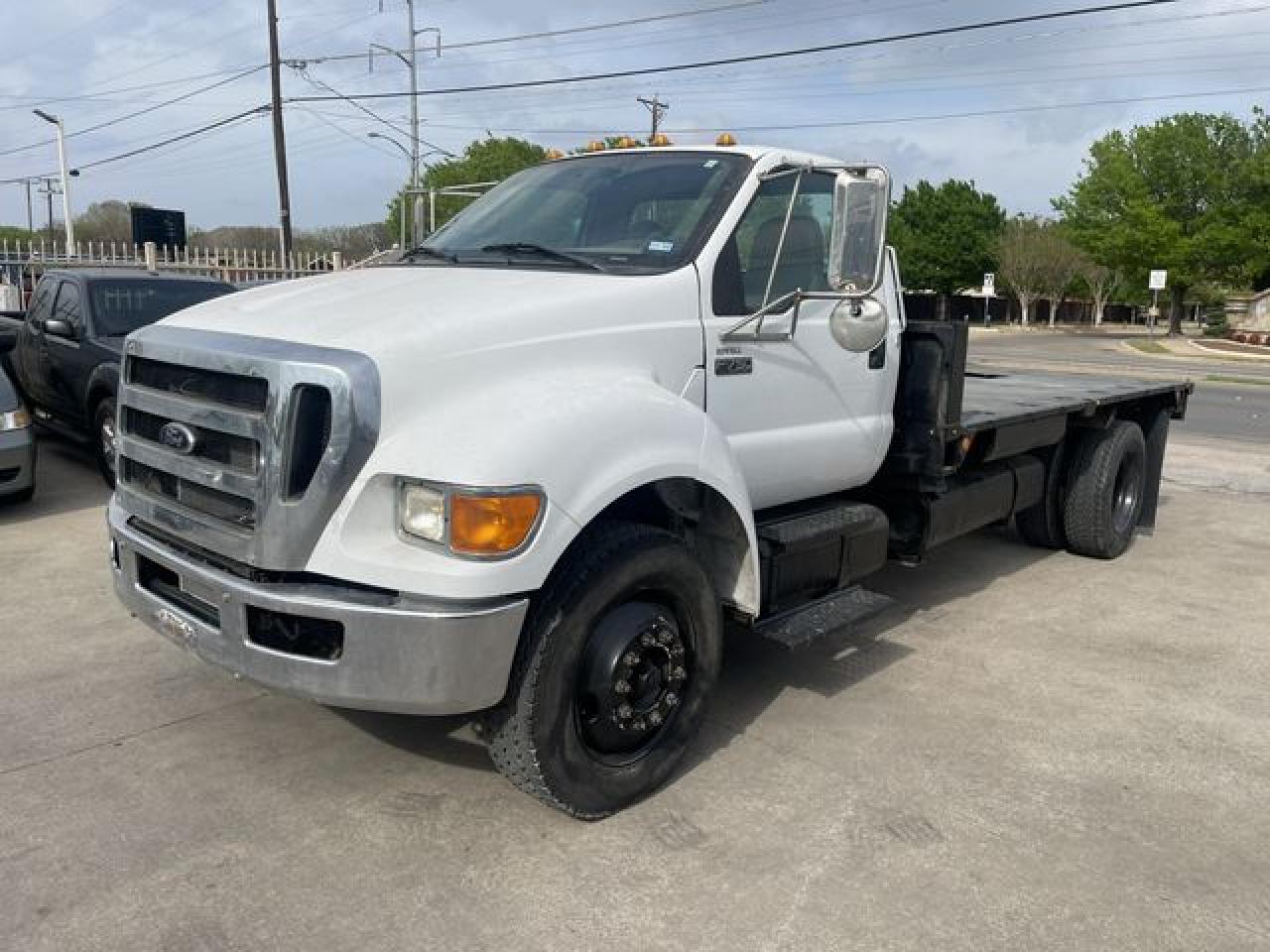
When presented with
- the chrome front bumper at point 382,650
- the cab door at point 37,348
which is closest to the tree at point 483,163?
the cab door at point 37,348

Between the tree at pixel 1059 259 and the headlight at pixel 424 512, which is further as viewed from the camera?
the tree at pixel 1059 259

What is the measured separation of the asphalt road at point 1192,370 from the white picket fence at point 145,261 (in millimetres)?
12401

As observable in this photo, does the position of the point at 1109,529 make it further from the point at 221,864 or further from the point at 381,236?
the point at 381,236

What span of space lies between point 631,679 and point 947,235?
6841 centimetres

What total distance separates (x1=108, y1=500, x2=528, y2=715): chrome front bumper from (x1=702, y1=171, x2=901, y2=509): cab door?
1372 millimetres

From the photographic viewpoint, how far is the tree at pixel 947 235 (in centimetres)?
6688

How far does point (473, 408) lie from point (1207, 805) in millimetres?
2890

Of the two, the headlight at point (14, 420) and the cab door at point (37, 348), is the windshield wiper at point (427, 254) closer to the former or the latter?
the headlight at point (14, 420)

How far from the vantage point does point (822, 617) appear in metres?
4.17

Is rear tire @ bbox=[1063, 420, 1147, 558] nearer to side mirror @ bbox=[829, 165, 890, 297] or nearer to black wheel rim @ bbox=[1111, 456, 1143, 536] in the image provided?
black wheel rim @ bbox=[1111, 456, 1143, 536]

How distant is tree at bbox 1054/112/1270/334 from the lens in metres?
51.1

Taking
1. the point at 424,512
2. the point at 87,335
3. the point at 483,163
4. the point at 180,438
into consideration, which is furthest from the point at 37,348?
the point at 483,163

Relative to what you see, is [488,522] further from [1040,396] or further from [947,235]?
[947,235]

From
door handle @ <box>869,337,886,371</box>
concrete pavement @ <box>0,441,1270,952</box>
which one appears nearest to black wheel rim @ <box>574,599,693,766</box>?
concrete pavement @ <box>0,441,1270,952</box>
